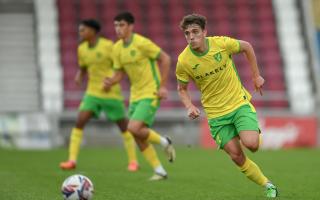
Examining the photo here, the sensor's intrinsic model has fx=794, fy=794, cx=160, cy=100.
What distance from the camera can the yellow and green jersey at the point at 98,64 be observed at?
12992mm

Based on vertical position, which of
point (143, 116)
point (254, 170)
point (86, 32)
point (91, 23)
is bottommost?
point (254, 170)

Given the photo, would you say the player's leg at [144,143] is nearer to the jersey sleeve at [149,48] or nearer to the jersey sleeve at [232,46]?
the jersey sleeve at [149,48]

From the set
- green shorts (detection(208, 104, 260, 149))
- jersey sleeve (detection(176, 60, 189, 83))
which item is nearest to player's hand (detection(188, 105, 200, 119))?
green shorts (detection(208, 104, 260, 149))

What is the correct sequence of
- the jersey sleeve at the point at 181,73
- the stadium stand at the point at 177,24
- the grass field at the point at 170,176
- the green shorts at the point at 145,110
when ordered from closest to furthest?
the jersey sleeve at the point at 181,73 < the grass field at the point at 170,176 < the green shorts at the point at 145,110 < the stadium stand at the point at 177,24

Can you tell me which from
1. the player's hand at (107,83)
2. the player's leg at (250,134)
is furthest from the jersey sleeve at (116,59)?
the player's leg at (250,134)

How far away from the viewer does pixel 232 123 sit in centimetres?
870

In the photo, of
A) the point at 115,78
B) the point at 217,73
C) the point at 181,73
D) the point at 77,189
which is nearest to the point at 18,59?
the point at 115,78

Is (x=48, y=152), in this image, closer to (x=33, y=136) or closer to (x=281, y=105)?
(x=33, y=136)

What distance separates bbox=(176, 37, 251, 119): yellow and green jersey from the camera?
8711 mm

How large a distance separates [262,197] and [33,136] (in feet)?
39.2

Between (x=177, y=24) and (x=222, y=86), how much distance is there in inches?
680

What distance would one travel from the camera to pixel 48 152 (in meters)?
17.9

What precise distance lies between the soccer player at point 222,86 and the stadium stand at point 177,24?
14.8 metres

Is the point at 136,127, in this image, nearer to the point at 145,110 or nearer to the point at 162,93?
the point at 145,110
